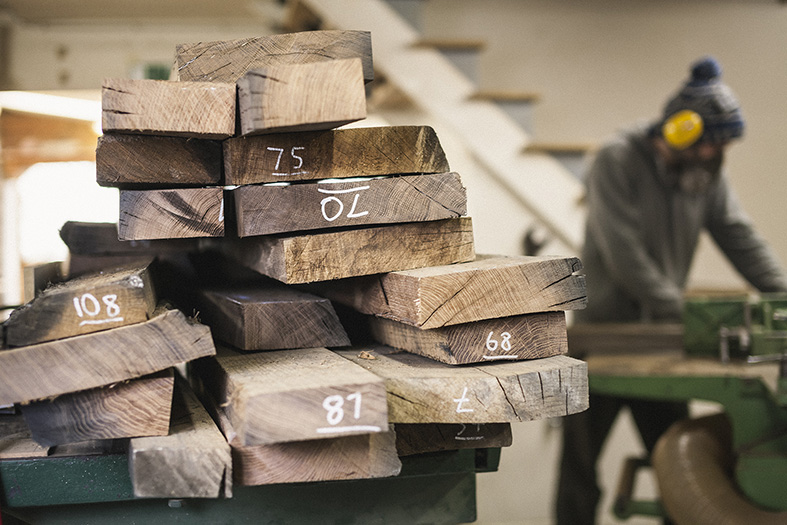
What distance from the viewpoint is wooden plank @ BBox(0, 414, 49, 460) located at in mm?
1108

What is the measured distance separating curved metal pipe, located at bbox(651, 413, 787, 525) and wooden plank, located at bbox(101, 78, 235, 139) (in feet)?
5.11

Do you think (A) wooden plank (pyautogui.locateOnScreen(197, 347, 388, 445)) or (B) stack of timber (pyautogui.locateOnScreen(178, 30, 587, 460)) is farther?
(B) stack of timber (pyautogui.locateOnScreen(178, 30, 587, 460))

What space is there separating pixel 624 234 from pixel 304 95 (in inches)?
73.5

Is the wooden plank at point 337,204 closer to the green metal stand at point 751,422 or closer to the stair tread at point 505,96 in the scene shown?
the green metal stand at point 751,422

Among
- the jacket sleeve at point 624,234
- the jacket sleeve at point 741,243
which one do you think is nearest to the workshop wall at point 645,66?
the jacket sleeve at point 741,243

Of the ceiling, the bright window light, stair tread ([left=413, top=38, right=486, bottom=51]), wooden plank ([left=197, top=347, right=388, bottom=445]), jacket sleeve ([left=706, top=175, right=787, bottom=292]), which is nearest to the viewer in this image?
wooden plank ([left=197, top=347, right=388, bottom=445])

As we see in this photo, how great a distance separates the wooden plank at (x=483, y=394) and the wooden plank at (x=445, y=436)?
10 cm

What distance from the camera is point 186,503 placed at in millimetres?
1162

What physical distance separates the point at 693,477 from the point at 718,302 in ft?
1.99

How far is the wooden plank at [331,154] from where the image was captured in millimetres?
1146

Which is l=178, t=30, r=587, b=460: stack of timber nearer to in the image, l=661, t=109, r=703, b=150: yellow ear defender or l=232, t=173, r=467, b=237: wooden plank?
l=232, t=173, r=467, b=237: wooden plank

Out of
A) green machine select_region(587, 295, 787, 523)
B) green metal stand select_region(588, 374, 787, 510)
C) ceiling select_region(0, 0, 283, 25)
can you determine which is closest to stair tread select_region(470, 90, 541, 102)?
ceiling select_region(0, 0, 283, 25)

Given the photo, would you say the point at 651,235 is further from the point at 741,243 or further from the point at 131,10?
the point at 131,10

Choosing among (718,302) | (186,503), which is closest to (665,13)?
(718,302)
